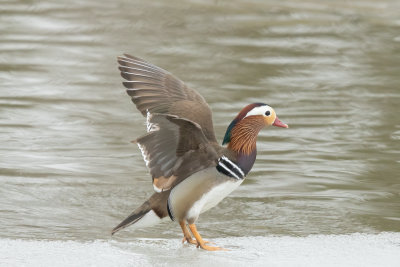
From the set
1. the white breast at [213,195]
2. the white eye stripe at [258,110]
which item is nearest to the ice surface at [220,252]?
the white breast at [213,195]

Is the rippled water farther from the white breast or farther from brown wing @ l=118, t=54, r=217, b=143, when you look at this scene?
brown wing @ l=118, t=54, r=217, b=143

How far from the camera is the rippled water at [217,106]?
6152mm

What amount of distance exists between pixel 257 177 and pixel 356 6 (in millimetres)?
7103

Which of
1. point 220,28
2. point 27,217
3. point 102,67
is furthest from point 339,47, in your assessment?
point 27,217

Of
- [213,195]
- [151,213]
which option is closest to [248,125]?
[213,195]

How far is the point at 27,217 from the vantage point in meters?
5.92

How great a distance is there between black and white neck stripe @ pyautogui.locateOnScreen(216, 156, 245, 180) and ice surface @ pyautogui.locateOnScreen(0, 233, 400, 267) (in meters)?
0.42

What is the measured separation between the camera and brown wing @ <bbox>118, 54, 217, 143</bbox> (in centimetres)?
513

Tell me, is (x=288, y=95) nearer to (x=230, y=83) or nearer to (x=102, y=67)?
(x=230, y=83)

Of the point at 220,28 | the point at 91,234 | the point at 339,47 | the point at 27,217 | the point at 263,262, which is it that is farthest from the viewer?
the point at 220,28

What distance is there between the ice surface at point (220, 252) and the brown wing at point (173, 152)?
0.39 meters

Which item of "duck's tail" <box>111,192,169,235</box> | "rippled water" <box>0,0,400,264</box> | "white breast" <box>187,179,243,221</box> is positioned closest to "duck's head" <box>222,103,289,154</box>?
"white breast" <box>187,179,243,221</box>

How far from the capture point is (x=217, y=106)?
8.98m

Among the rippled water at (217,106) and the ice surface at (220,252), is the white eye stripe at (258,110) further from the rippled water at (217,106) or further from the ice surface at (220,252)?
the rippled water at (217,106)
